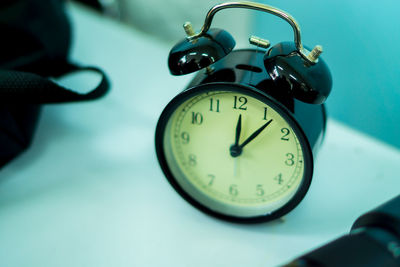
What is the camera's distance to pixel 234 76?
0.59 metres

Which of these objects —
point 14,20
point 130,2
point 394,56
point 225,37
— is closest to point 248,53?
point 225,37

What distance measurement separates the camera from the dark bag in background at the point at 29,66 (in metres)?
0.71

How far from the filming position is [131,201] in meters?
0.76

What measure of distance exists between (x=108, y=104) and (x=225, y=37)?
1.42 ft

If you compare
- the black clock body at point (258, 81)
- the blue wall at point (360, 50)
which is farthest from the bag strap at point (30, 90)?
the blue wall at point (360, 50)

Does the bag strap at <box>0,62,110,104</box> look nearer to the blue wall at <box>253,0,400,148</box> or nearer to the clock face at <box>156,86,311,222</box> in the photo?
the clock face at <box>156,86,311,222</box>

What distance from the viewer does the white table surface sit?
2.25ft

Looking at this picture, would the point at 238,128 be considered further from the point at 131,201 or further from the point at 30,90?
the point at 30,90

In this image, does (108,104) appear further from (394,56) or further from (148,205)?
(394,56)

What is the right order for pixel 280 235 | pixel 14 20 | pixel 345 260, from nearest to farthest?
1. pixel 345 260
2. pixel 280 235
3. pixel 14 20

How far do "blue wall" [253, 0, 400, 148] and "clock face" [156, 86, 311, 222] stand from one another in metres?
0.25

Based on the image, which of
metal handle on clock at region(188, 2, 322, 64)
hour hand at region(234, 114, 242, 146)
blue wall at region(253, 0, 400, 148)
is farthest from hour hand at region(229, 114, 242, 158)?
blue wall at region(253, 0, 400, 148)

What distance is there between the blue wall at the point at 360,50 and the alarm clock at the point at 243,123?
0.19 meters

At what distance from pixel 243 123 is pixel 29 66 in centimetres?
49
